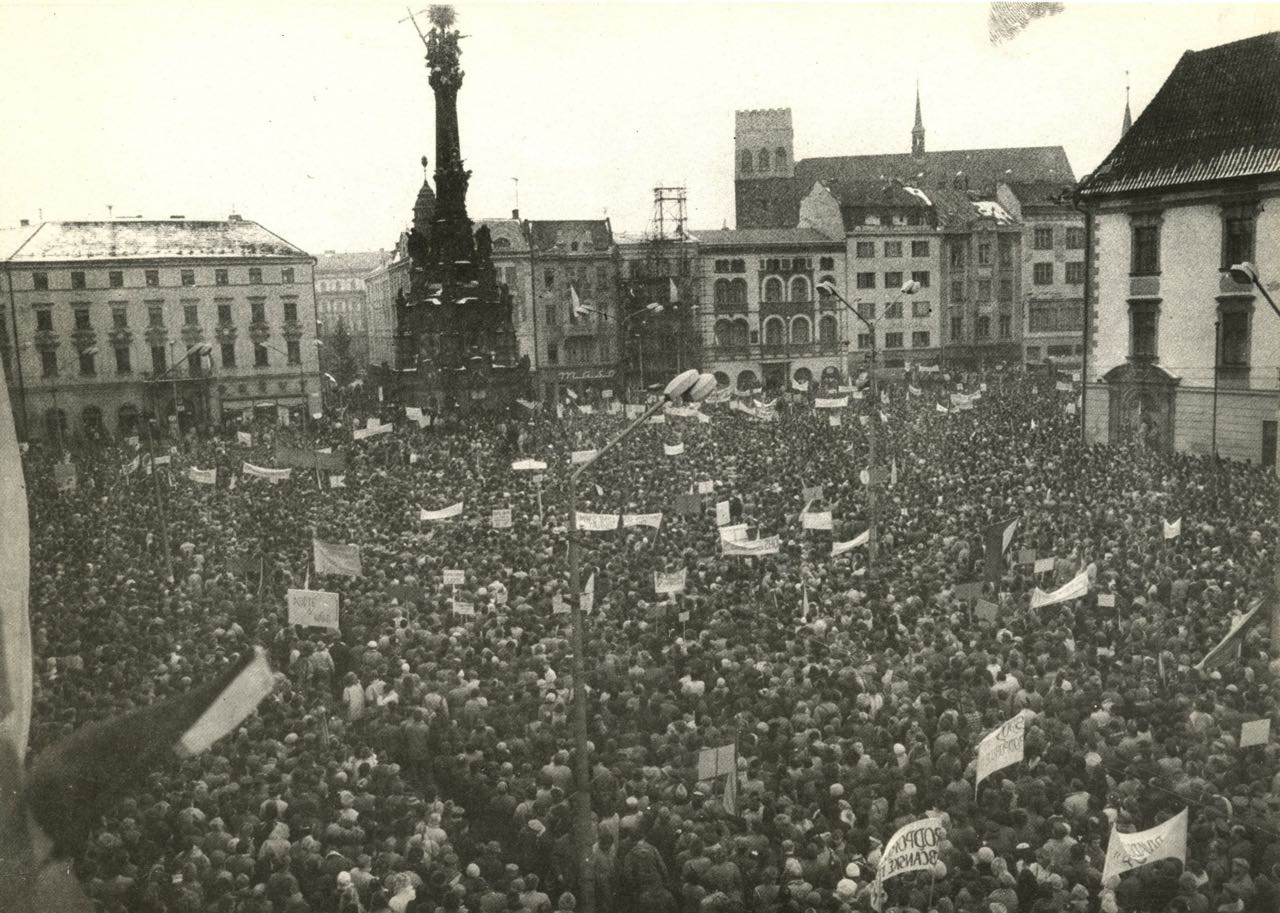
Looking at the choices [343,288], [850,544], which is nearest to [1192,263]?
[850,544]

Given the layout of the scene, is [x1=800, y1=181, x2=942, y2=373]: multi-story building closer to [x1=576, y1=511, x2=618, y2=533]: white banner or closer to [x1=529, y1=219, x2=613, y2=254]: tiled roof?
[x1=529, y1=219, x2=613, y2=254]: tiled roof

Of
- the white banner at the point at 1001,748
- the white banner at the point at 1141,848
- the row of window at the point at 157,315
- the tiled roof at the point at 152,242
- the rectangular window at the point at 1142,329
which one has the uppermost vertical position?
the tiled roof at the point at 152,242

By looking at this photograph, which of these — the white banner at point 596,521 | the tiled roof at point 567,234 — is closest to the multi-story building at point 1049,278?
the tiled roof at point 567,234

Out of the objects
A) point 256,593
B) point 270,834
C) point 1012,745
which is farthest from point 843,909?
point 256,593

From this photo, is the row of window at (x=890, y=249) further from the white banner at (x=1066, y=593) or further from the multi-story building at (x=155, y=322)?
the white banner at (x=1066, y=593)

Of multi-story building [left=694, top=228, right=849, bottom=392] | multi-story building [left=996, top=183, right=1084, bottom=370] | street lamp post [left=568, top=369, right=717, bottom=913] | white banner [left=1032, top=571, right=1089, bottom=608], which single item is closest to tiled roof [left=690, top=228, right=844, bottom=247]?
multi-story building [left=694, top=228, right=849, bottom=392]

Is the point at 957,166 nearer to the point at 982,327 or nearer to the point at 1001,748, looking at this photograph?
the point at 982,327
